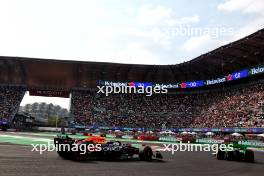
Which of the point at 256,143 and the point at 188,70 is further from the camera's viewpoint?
the point at 188,70

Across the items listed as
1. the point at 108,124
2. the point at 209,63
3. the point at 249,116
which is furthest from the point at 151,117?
the point at 249,116

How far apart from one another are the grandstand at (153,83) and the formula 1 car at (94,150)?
37257 millimetres

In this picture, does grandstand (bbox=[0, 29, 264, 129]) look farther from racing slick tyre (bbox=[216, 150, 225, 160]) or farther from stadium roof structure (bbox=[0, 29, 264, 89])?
racing slick tyre (bbox=[216, 150, 225, 160])

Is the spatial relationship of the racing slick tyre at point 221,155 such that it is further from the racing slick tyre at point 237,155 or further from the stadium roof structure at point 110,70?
the stadium roof structure at point 110,70

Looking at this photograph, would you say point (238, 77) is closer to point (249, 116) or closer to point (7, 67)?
point (249, 116)

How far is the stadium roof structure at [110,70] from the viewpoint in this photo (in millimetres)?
55531

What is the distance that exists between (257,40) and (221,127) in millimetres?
13587

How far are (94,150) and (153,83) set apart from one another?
57.8m

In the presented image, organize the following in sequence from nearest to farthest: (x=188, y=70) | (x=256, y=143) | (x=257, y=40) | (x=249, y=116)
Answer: (x=256, y=143) → (x=257, y=40) → (x=249, y=116) → (x=188, y=70)

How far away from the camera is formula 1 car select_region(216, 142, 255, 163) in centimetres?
1891

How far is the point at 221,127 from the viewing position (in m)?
52.3
